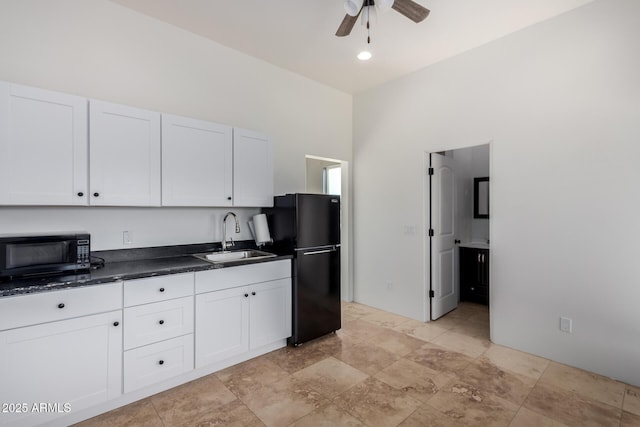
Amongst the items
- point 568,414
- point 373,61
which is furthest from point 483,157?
point 568,414

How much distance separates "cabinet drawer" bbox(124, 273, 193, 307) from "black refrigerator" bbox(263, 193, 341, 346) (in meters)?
1.02

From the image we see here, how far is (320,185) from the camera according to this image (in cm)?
597

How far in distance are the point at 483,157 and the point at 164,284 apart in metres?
4.66

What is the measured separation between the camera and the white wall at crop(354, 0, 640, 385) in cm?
243

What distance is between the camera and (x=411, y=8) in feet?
7.07

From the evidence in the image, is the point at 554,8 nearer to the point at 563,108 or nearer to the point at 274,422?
the point at 563,108

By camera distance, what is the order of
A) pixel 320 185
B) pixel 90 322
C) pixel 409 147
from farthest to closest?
pixel 320 185 < pixel 409 147 < pixel 90 322

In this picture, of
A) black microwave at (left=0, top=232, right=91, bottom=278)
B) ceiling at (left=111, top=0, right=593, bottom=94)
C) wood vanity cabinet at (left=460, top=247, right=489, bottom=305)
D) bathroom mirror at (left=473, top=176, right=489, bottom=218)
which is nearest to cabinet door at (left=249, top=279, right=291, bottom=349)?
black microwave at (left=0, top=232, right=91, bottom=278)

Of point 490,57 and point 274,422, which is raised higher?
point 490,57

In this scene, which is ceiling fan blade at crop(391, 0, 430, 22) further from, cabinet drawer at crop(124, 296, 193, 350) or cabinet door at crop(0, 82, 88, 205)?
cabinet drawer at crop(124, 296, 193, 350)

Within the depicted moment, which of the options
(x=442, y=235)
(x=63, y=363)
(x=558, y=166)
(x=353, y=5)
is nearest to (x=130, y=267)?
(x=63, y=363)

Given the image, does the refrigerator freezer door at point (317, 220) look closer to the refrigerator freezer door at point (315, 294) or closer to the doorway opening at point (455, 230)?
the refrigerator freezer door at point (315, 294)

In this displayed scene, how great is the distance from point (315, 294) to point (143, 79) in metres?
2.53

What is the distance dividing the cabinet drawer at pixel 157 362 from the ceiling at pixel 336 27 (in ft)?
8.81
